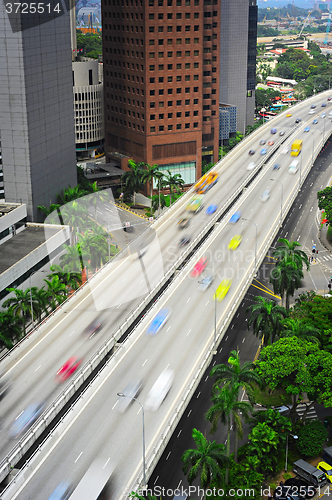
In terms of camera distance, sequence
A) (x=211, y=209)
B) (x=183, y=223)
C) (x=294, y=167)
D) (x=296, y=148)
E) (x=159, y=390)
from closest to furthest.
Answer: (x=159, y=390), (x=183, y=223), (x=211, y=209), (x=294, y=167), (x=296, y=148)

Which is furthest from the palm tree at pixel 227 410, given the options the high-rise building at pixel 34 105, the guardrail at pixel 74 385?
the high-rise building at pixel 34 105

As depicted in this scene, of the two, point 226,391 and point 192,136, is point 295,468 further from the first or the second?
point 192,136

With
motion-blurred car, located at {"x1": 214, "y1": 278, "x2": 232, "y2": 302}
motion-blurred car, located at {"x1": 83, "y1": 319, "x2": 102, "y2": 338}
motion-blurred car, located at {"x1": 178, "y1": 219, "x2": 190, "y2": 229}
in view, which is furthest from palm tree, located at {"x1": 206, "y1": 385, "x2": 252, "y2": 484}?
motion-blurred car, located at {"x1": 178, "y1": 219, "x2": 190, "y2": 229}

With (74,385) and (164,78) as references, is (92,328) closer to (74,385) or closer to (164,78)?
(74,385)

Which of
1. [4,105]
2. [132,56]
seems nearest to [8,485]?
[4,105]

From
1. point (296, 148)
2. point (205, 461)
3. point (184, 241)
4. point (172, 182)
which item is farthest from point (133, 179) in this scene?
point (205, 461)

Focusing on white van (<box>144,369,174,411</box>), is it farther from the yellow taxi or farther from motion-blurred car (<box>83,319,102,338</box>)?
the yellow taxi
